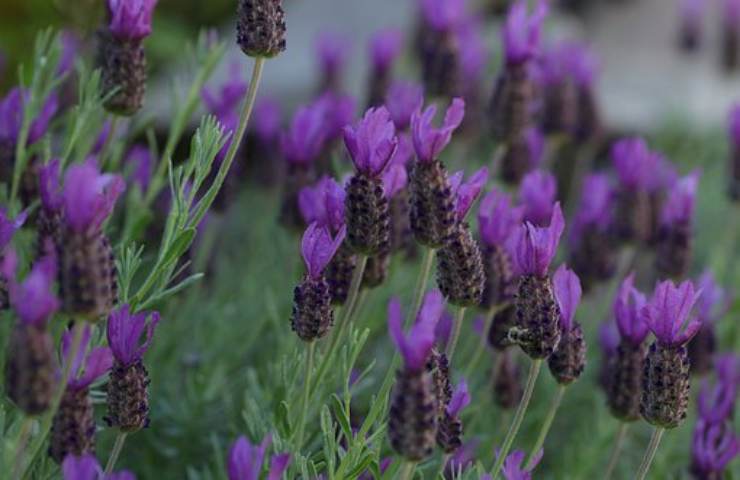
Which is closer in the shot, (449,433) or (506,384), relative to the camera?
(449,433)

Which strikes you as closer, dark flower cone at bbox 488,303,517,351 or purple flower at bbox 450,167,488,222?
purple flower at bbox 450,167,488,222

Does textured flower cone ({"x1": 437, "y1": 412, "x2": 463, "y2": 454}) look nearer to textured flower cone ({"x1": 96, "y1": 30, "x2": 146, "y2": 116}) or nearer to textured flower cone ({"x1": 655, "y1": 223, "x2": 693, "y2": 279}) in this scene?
textured flower cone ({"x1": 96, "y1": 30, "x2": 146, "y2": 116})

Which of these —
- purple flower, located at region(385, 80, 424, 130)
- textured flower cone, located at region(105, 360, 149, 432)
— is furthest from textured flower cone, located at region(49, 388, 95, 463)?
purple flower, located at region(385, 80, 424, 130)

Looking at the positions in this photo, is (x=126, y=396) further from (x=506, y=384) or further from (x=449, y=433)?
(x=506, y=384)

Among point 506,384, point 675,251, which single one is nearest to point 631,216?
point 675,251

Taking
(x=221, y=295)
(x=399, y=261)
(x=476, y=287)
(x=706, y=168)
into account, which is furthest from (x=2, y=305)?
(x=706, y=168)

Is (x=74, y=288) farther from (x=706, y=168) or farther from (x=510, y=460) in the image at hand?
(x=706, y=168)
